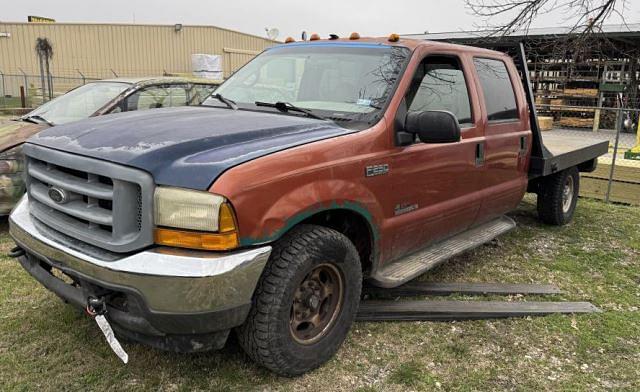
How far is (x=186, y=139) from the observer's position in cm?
275

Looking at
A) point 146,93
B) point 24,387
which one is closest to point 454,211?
point 24,387

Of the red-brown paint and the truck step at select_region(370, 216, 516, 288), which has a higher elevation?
the red-brown paint

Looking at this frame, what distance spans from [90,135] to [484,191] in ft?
9.99

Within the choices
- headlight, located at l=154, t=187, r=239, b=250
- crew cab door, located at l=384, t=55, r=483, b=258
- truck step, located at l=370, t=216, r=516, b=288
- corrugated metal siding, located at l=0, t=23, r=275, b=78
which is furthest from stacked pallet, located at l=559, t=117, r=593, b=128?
headlight, located at l=154, t=187, r=239, b=250

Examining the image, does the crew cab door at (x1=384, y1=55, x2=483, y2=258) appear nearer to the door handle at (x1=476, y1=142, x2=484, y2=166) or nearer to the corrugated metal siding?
the door handle at (x1=476, y1=142, x2=484, y2=166)

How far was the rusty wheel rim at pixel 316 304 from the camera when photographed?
9.91ft

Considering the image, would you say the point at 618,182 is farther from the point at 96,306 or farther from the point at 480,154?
the point at 96,306

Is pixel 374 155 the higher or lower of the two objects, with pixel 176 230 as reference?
higher

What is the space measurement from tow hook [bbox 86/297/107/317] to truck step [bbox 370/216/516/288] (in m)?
1.66

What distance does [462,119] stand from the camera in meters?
4.18

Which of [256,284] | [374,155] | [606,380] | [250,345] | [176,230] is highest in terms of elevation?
[374,155]

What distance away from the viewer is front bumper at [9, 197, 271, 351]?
2.44m

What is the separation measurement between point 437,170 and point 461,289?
43.1 inches

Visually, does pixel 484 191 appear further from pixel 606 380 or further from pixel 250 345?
pixel 250 345
